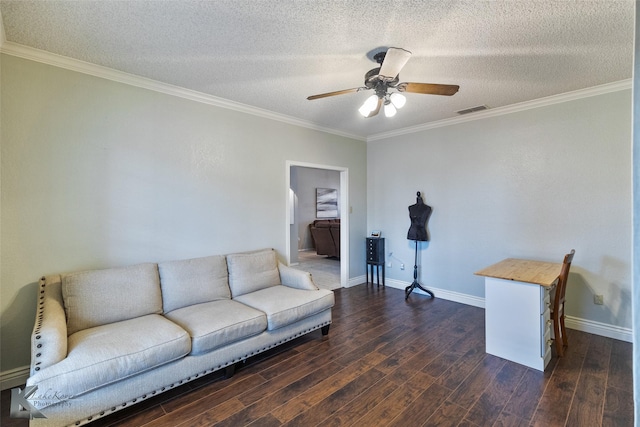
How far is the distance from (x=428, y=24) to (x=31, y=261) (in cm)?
352

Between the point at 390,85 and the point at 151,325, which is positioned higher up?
the point at 390,85

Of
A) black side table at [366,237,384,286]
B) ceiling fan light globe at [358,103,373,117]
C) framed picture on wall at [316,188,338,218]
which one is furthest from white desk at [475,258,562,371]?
framed picture on wall at [316,188,338,218]

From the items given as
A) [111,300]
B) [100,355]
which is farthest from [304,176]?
[100,355]

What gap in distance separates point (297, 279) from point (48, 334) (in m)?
2.12

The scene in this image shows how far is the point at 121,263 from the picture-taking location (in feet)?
9.13

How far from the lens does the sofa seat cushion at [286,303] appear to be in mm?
2697

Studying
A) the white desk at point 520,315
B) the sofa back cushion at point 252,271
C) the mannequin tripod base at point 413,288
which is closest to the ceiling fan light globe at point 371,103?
the white desk at point 520,315

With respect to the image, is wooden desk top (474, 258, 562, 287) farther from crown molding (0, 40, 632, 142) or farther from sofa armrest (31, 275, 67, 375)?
sofa armrest (31, 275, 67, 375)

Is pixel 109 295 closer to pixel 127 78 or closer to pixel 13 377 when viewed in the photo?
pixel 13 377

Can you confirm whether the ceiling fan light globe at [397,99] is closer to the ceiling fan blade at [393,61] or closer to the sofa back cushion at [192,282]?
the ceiling fan blade at [393,61]

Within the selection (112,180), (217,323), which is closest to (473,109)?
(217,323)

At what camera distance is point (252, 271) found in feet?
11.0

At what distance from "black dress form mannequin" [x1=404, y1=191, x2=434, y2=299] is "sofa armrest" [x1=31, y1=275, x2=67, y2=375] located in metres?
3.99

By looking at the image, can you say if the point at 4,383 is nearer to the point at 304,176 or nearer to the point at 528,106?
the point at 528,106
